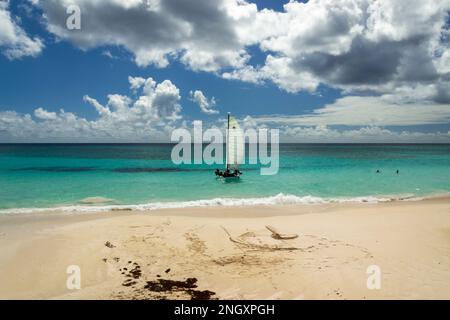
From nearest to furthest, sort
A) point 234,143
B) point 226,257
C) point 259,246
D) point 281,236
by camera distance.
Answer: point 226,257, point 259,246, point 281,236, point 234,143

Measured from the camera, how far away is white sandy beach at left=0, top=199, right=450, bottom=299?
7.86 metres

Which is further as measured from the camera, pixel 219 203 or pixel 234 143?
pixel 234 143

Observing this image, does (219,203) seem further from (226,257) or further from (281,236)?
(226,257)

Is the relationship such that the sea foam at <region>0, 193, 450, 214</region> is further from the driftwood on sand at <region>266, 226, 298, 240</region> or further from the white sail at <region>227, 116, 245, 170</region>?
the driftwood on sand at <region>266, 226, 298, 240</region>

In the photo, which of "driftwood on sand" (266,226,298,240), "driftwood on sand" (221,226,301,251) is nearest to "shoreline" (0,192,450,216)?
"driftwood on sand" (266,226,298,240)

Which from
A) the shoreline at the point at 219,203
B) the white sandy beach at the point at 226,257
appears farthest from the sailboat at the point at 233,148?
the white sandy beach at the point at 226,257

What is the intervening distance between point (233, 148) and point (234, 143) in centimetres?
82

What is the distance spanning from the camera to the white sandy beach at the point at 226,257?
25.8 feet

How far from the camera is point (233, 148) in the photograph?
3067 centimetres

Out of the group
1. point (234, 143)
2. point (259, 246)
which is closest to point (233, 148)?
point (234, 143)

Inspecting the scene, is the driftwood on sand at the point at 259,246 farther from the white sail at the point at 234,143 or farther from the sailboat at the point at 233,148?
the white sail at the point at 234,143

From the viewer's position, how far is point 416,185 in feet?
103

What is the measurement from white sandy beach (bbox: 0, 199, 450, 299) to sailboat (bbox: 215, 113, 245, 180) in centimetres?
1393
